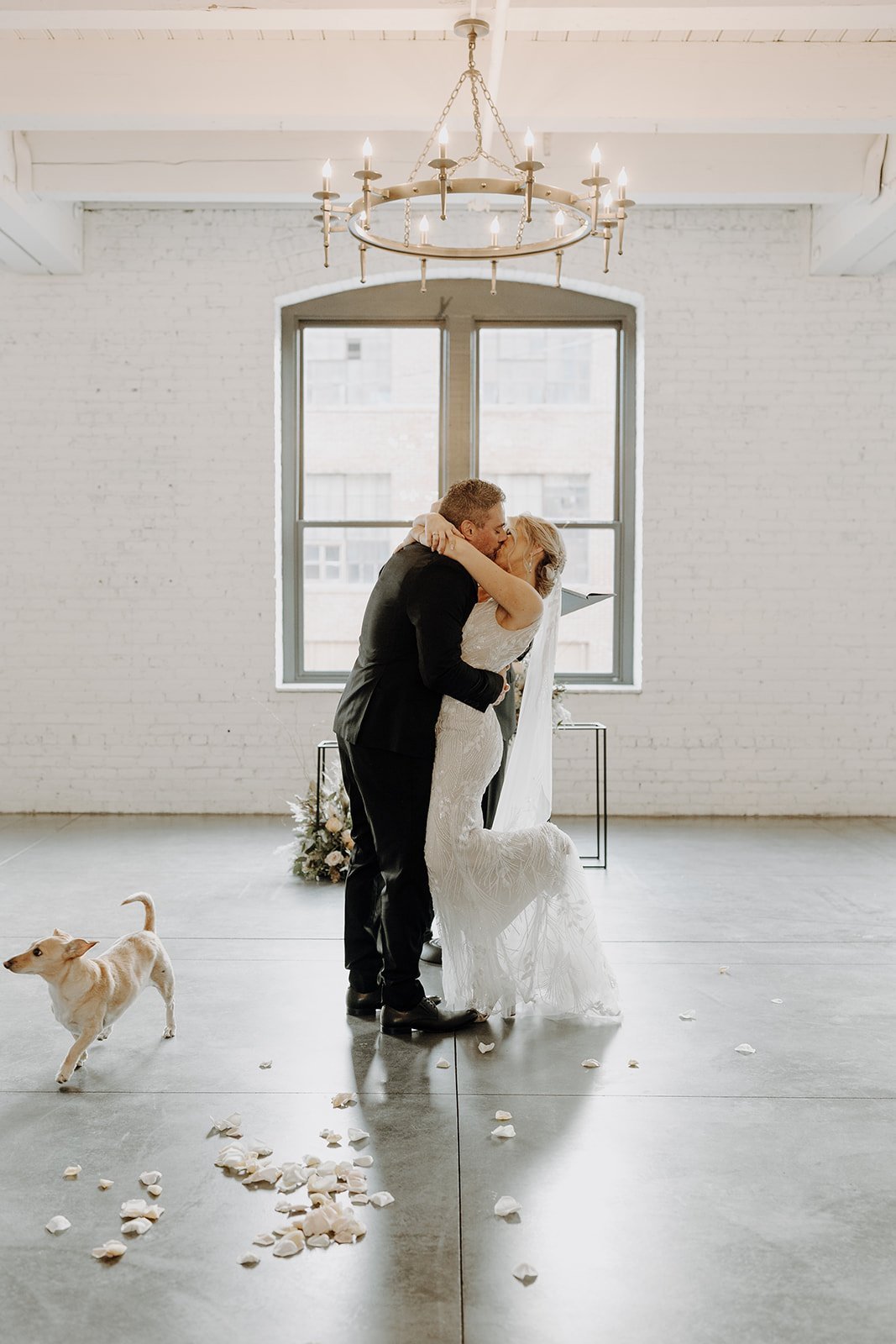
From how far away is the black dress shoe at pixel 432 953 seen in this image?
179 inches

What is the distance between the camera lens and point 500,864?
3.70 meters

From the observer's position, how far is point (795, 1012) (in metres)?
4.02

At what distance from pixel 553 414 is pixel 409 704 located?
5.00 m

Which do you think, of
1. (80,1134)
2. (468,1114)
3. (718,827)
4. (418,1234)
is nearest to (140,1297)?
(418,1234)

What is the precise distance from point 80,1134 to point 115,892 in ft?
8.80

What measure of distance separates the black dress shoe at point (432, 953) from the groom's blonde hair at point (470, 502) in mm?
1686

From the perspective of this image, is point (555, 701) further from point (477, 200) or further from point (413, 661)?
point (413, 661)

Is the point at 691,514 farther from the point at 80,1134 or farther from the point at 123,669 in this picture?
the point at 80,1134

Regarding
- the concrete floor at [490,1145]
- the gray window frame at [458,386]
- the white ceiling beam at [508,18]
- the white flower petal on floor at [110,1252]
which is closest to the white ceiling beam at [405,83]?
the white ceiling beam at [508,18]

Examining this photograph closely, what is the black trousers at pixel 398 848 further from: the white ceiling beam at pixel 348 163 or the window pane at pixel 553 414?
the window pane at pixel 553 414

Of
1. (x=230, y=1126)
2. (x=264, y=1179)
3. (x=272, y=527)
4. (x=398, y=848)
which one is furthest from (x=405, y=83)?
(x=264, y=1179)

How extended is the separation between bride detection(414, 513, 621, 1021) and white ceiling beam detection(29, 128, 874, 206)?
12.4 feet

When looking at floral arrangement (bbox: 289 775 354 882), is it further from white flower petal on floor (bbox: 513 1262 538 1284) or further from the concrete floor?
white flower petal on floor (bbox: 513 1262 538 1284)

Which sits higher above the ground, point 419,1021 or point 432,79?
Result: point 432,79
